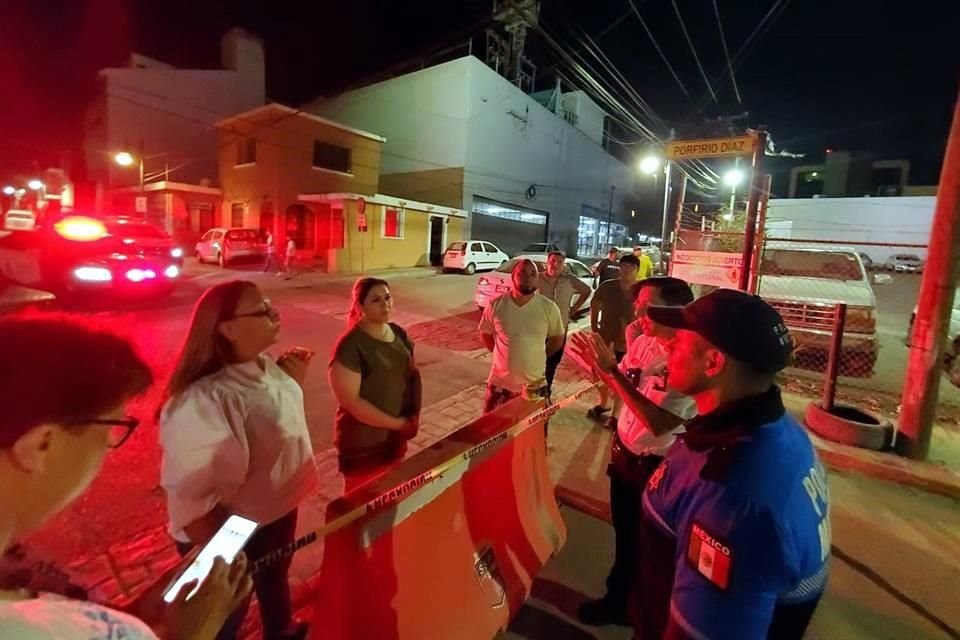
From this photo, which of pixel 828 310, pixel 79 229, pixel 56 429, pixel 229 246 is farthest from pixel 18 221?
pixel 828 310

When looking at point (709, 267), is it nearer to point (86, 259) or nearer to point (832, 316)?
point (832, 316)

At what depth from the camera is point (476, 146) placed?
26688 mm

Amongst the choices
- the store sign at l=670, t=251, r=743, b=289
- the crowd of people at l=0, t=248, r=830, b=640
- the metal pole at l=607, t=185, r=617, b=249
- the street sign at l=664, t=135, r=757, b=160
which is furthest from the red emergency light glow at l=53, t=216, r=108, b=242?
the metal pole at l=607, t=185, r=617, b=249

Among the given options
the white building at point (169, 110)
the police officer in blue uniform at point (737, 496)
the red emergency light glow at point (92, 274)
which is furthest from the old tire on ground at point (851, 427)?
the white building at point (169, 110)

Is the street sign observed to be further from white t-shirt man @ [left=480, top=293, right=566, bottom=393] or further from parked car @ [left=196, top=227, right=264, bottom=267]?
parked car @ [left=196, top=227, right=264, bottom=267]

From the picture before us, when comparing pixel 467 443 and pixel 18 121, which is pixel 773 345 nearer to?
pixel 467 443

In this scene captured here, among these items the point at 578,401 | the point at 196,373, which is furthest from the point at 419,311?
the point at 196,373

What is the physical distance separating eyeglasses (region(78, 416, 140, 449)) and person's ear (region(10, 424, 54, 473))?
9cm

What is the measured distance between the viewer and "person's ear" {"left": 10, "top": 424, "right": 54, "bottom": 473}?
819mm

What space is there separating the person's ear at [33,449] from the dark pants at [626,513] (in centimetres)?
241

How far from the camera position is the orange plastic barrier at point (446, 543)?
5.73 feet

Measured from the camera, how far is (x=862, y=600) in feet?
9.35

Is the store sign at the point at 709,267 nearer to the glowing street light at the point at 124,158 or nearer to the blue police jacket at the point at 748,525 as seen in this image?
the blue police jacket at the point at 748,525

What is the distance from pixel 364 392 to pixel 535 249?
2487 cm
